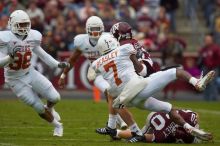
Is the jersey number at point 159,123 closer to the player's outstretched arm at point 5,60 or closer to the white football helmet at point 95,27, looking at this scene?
the player's outstretched arm at point 5,60


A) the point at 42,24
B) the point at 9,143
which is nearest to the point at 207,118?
the point at 9,143

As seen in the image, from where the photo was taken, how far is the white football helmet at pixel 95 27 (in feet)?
38.3

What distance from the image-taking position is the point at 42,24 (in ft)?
64.8

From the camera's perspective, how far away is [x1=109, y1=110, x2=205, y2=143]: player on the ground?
391 inches

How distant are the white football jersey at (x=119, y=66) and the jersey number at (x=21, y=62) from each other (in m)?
1.20

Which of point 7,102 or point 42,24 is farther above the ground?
point 42,24

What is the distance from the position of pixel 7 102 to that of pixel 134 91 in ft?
25.8

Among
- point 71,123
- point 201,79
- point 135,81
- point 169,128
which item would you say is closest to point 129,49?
point 135,81

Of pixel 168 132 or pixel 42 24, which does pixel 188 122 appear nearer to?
pixel 168 132

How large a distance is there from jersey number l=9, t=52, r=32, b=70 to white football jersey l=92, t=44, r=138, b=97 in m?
1.20

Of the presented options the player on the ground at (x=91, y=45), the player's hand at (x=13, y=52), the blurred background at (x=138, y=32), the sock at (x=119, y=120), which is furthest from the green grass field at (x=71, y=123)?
the blurred background at (x=138, y=32)

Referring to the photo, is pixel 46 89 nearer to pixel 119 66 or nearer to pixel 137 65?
pixel 119 66

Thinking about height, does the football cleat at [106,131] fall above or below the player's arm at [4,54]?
below

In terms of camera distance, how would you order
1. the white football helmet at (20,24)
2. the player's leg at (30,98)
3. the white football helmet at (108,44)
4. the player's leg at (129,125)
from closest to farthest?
the player's leg at (129,125), the white football helmet at (108,44), the player's leg at (30,98), the white football helmet at (20,24)
